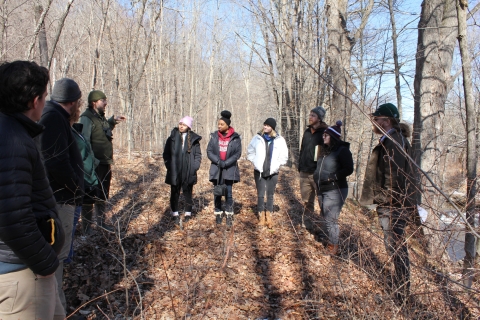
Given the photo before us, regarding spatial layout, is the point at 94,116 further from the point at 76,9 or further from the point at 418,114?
the point at 76,9

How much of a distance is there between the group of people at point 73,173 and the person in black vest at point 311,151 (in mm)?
18

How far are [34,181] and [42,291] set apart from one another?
22.9 inches

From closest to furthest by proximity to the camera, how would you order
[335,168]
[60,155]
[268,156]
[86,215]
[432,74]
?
[60,155] < [86,215] < [335,168] < [432,74] < [268,156]

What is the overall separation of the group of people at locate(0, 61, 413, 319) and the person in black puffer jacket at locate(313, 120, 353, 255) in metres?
0.01

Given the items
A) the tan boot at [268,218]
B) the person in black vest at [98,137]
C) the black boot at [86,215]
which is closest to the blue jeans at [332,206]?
the tan boot at [268,218]

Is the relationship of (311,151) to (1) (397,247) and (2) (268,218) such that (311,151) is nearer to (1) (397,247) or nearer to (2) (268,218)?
(2) (268,218)

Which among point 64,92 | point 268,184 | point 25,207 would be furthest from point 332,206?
point 25,207

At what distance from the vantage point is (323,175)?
4645mm

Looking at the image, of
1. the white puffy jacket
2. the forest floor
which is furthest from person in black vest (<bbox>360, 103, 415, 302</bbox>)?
the white puffy jacket

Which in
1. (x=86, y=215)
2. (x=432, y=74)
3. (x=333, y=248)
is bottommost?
(x=333, y=248)

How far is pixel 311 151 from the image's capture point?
5.46m

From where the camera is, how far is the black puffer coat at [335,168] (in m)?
4.54

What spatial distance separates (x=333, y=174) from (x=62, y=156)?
11.4 ft

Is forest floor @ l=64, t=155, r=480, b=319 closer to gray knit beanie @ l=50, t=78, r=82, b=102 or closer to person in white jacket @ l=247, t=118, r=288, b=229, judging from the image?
person in white jacket @ l=247, t=118, r=288, b=229
